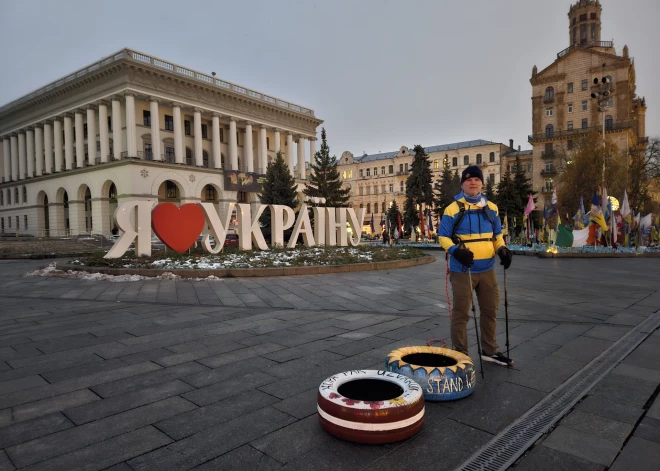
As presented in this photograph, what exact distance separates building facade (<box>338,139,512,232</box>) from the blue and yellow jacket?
69.4 m

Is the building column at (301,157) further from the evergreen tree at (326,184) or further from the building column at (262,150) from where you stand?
the evergreen tree at (326,184)

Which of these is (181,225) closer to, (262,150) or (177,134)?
(177,134)

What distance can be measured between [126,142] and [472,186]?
43371mm

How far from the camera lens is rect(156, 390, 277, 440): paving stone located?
9.26ft

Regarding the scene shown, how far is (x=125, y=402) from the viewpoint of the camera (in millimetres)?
3299

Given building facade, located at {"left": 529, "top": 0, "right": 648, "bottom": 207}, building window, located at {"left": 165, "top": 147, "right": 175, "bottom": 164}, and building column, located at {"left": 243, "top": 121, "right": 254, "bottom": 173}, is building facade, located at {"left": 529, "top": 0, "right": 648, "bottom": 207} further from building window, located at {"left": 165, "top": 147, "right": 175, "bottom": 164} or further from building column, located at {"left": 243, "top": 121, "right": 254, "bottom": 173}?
building window, located at {"left": 165, "top": 147, "right": 175, "bottom": 164}

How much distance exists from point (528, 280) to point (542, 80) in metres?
60.8

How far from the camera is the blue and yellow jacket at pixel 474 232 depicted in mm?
4039

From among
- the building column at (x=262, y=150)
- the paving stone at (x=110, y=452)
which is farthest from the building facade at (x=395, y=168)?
the paving stone at (x=110, y=452)

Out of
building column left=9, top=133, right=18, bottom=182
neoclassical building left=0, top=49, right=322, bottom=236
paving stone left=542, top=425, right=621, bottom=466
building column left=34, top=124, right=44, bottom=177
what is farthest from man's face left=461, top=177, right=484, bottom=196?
building column left=9, top=133, right=18, bottom=182

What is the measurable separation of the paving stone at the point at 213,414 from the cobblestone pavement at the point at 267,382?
1 cm

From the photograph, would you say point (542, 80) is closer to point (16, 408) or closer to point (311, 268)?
point (311, 268)

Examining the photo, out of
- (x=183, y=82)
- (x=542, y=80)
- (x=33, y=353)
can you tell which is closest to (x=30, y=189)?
(x=183, y=82)

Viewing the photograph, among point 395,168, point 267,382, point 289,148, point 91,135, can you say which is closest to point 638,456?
point 267,382
